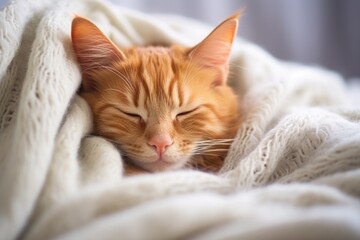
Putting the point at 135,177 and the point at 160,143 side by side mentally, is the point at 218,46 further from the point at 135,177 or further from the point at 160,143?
the point at 135,177

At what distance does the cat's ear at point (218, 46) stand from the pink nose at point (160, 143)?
317 mm

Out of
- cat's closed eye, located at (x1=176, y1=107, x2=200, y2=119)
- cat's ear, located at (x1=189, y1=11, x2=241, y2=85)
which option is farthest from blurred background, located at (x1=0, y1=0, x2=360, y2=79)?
cat's closed eye, located at (x1=176, y1=107, x2=200, y2=119)

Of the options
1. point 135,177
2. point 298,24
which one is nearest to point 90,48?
point 135,177

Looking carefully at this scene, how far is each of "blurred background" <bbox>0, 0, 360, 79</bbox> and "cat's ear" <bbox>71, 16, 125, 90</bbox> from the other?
3.74 ft

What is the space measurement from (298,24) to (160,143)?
166 cm

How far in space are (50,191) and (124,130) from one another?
35cm

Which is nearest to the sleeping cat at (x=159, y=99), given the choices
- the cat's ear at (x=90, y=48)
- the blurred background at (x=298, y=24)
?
the cat's ear at (x=90, y=48)

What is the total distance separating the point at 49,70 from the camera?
2.92 ft

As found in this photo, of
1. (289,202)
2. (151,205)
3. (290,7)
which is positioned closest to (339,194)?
(289,202)

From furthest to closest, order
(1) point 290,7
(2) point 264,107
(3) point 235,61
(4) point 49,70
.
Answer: (1) point 290,7, (3) point 235,61, (2) point 264,107, (4) point 49,70

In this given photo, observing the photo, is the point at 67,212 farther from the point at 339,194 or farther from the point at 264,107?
the point at 264,107

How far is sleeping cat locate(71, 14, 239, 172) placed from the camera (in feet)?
3.34

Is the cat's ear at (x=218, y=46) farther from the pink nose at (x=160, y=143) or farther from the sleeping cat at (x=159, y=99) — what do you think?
the pink nose at (x=160, y=143)

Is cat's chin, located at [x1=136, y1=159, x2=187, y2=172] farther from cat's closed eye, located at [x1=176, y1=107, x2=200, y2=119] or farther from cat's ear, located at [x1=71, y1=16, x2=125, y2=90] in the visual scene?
cat's ear, located at [x1=71, y1=16, x2=125, y2=90]
